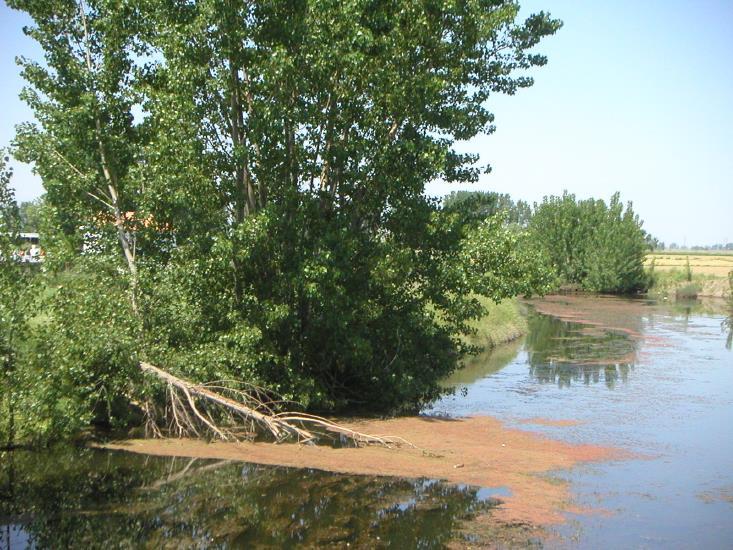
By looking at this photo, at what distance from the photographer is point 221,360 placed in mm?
16719

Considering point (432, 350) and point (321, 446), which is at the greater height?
point (432, 350)

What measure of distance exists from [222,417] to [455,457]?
16.7 feet

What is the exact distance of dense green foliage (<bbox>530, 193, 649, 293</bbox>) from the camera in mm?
70938

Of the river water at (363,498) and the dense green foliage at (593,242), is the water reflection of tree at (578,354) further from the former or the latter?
the dense green foliage at (593,242)

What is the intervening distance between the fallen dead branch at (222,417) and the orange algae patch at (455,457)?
0.30m

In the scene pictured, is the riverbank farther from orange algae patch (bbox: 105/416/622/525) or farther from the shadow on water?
the shadow on water

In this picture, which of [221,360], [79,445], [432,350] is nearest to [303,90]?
[221,360]

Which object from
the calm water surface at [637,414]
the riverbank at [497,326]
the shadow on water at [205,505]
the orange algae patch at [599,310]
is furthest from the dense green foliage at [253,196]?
the orange algae patch at [599,310]

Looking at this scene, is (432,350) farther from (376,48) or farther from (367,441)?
(376,48)

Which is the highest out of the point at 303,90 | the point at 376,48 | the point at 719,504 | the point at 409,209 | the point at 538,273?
the point at 376,48

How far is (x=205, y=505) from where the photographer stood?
12.9 metres

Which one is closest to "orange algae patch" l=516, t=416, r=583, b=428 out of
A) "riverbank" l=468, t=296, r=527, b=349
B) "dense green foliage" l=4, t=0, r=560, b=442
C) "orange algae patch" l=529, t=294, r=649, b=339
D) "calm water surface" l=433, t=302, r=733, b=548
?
"calm water surface" l=433, t=302, r=733, b=548

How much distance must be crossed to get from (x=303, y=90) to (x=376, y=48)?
7.09 feet

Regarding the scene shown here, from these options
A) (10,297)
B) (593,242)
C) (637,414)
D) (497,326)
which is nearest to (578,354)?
(497,326)
